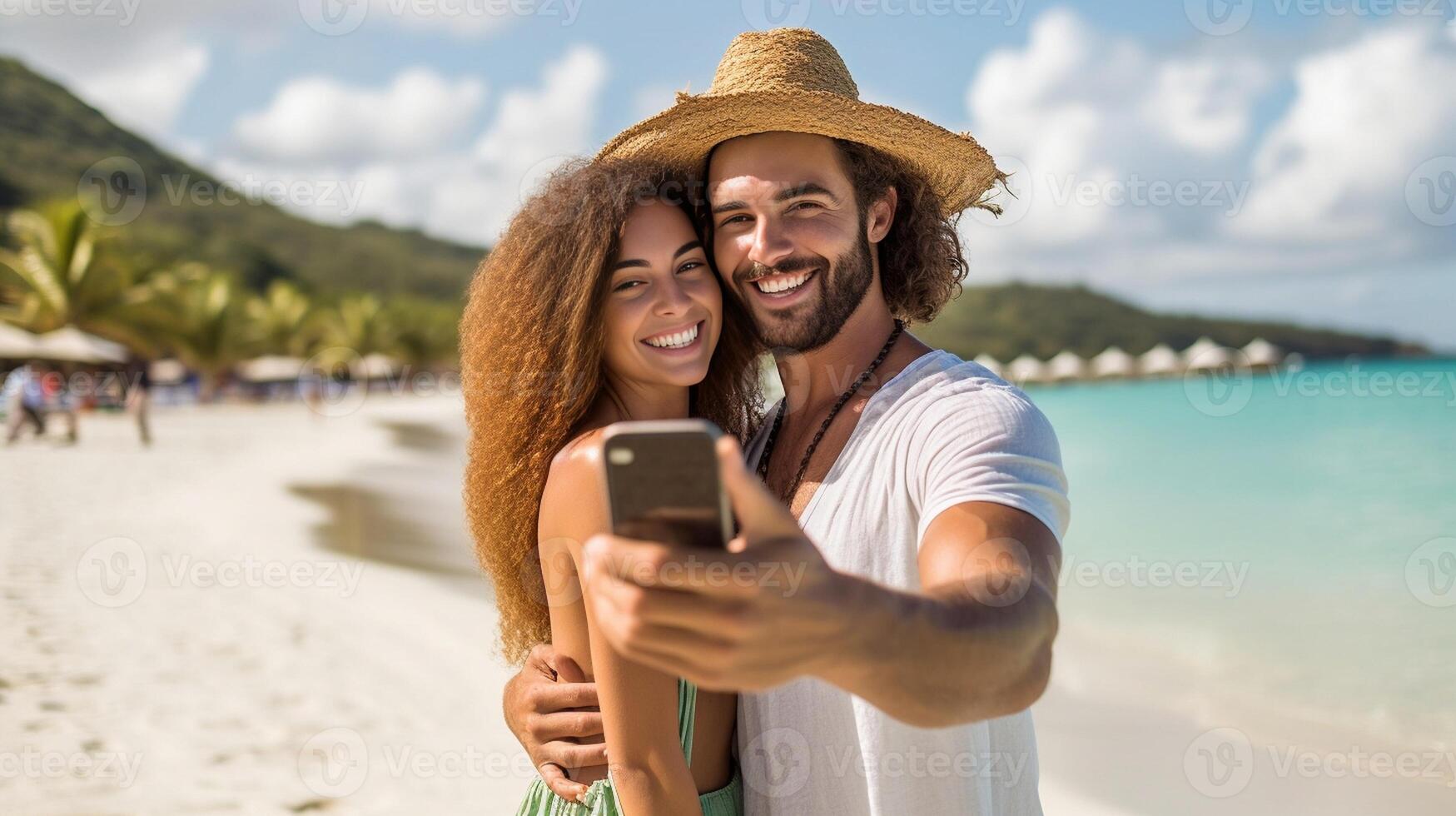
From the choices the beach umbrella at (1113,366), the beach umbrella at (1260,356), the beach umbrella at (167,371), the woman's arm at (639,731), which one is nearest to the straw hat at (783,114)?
the woman's arm at (639,731)

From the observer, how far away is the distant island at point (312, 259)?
272 ft

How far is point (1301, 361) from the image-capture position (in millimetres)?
89625

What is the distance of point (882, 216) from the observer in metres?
3.15

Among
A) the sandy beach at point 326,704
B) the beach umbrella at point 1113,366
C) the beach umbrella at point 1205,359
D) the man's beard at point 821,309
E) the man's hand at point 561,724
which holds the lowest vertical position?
the sandy beach at point 326,704

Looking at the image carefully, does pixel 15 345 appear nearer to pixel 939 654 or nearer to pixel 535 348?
pixel 535 348

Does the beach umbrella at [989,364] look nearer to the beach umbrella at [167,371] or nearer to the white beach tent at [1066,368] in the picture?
the white beach tent at [1066,368]

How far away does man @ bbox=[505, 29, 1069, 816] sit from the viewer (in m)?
1.08

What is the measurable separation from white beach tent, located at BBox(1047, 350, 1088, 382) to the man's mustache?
72.4m

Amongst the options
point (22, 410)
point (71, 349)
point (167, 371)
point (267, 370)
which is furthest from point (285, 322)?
point (22, 410)

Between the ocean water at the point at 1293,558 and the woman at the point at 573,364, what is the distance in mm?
7197

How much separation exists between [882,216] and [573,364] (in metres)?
1.19

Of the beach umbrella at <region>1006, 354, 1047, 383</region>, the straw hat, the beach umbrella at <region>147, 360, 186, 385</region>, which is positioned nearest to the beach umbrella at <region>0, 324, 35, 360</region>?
the beach umbrella at <region>147, 360, 186, 385</region>

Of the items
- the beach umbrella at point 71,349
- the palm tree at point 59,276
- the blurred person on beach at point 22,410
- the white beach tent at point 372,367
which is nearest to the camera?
the blurred person on beach at point 22,410

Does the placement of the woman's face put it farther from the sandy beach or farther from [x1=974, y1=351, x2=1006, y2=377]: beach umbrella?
the sandy beach
